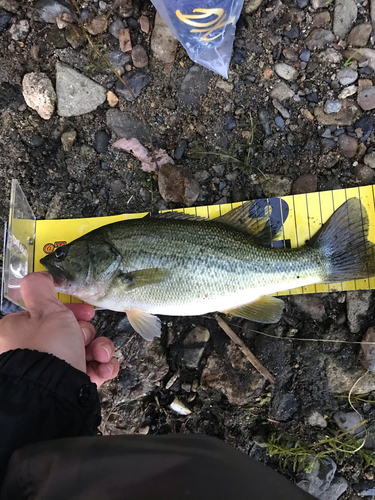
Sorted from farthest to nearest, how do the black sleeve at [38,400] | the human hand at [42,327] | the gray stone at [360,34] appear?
the gray stone at [360,34], the human hand at [42,327], the black sleeve at [38,400]

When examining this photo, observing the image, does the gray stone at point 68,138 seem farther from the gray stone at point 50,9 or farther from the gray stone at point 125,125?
the gray stone at point 50,9

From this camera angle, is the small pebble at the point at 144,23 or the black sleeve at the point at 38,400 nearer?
the black sleeve at the point at 38,400

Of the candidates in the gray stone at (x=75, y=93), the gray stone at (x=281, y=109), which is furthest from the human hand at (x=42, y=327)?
the gray stone at (x=281, y=109)

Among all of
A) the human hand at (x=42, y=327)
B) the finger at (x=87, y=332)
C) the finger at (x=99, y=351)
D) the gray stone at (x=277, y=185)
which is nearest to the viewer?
the human hand at (x=42, y=327)

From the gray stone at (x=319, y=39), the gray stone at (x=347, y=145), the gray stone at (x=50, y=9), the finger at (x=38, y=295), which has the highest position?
the gray stone at (x=50, y=9)

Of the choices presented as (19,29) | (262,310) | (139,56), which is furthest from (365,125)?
(19,29)

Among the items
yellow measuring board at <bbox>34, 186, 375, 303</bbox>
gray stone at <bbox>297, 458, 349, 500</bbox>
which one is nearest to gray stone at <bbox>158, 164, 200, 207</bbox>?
yellow measuring board at <bbox>34, 186, 375, 303</bbox>

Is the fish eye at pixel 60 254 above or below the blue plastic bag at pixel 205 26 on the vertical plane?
below

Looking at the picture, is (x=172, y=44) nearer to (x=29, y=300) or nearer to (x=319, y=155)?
(x=319, y=155)

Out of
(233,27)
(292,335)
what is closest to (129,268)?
(292,335)
